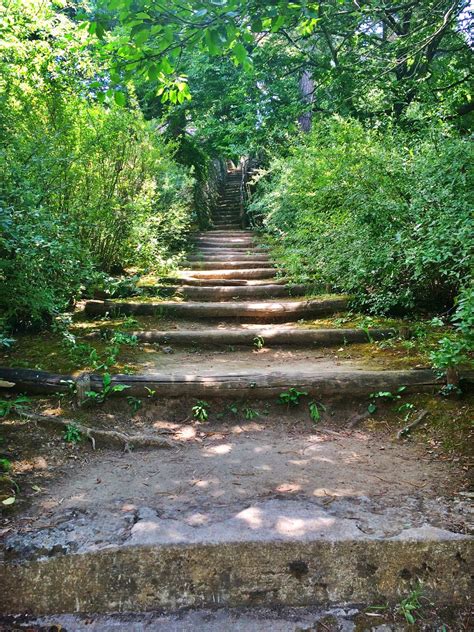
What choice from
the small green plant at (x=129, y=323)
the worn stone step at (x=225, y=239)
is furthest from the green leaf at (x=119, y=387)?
the worn stone step at (x=225, y=239)

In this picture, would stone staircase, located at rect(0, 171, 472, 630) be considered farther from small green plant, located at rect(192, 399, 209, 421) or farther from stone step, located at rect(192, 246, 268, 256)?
stone step, located at rect(192, 246, 268, 256)

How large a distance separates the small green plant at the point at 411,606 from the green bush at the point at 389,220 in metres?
2.28

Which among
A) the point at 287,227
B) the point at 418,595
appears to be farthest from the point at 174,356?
the point at 287,227

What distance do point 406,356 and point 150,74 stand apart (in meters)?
3.28

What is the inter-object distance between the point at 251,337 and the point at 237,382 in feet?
4.94

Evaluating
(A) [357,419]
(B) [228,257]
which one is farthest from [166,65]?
(B) [228,257]

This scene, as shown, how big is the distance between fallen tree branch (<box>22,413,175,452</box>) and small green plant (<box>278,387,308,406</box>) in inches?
40.7

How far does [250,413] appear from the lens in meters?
3.92

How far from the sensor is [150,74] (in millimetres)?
3000

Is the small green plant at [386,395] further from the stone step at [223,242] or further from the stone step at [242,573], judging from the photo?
the stone step at [223,242]

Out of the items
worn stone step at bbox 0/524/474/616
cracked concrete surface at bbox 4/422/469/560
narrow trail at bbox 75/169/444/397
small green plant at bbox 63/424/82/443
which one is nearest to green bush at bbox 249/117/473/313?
narrow trail at bbox 75/169/444/397

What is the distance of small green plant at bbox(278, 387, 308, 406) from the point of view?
3.96 metres

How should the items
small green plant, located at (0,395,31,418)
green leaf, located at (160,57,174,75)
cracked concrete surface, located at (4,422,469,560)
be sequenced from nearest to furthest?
1. cracked concrete surface, located at (4,422,469,560)
2. green leaf, located at (160,57,174,75)
3. small green plant, located at (0,395,31,418)

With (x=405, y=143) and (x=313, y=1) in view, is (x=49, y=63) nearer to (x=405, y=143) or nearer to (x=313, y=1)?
(x=313, y=1)
